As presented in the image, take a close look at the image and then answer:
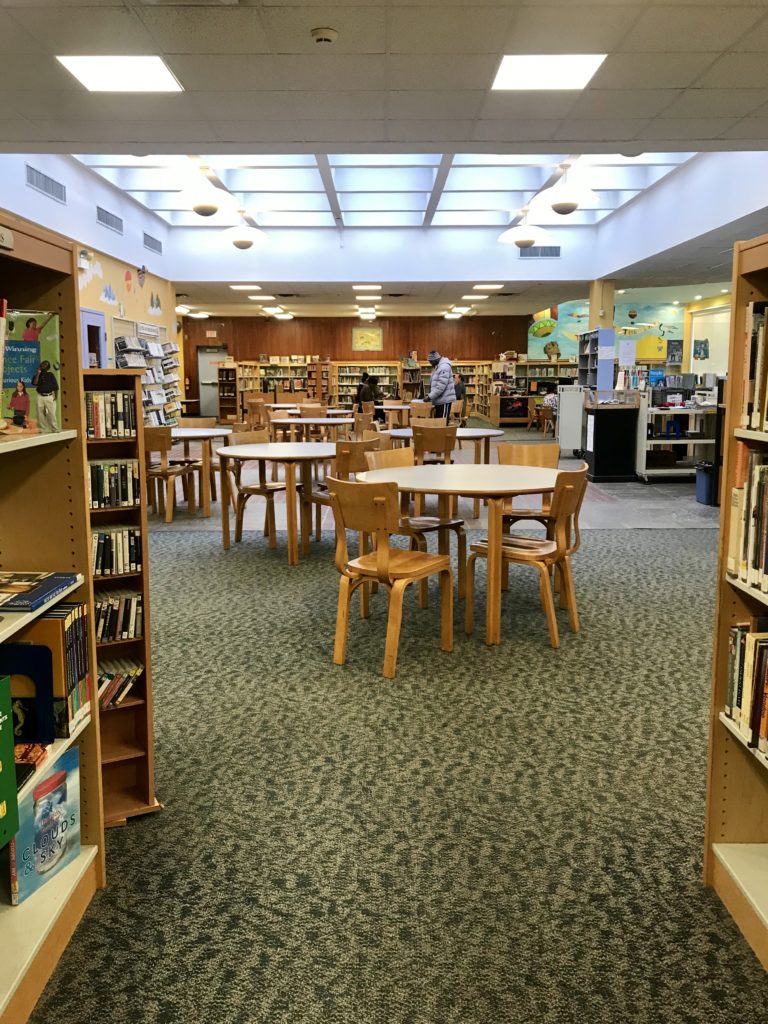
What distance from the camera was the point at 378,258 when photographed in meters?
14.6

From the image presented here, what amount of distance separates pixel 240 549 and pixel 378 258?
9.89m

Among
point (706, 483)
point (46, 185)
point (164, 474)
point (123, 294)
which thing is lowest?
point (706, 483)

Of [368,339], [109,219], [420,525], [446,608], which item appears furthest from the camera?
[368,339]

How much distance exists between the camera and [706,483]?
8359 millimetres

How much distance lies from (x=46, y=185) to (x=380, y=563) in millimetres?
7768

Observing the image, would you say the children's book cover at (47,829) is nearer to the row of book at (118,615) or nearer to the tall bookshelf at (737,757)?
the row of book at (118,615)

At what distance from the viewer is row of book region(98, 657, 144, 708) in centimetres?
227

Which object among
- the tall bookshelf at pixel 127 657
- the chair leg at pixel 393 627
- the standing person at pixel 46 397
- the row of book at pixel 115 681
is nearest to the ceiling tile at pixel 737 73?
the chair leg at pixel 393 627

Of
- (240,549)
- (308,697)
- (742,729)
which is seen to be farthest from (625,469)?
(742,729)

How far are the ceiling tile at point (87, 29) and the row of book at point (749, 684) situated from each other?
15.4 ft

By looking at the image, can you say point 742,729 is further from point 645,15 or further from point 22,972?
point 645,15

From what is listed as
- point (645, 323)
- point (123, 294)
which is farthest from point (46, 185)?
point (645, 323)

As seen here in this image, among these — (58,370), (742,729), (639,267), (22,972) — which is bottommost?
(22,972)

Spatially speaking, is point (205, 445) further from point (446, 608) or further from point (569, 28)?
point (569, 28)
